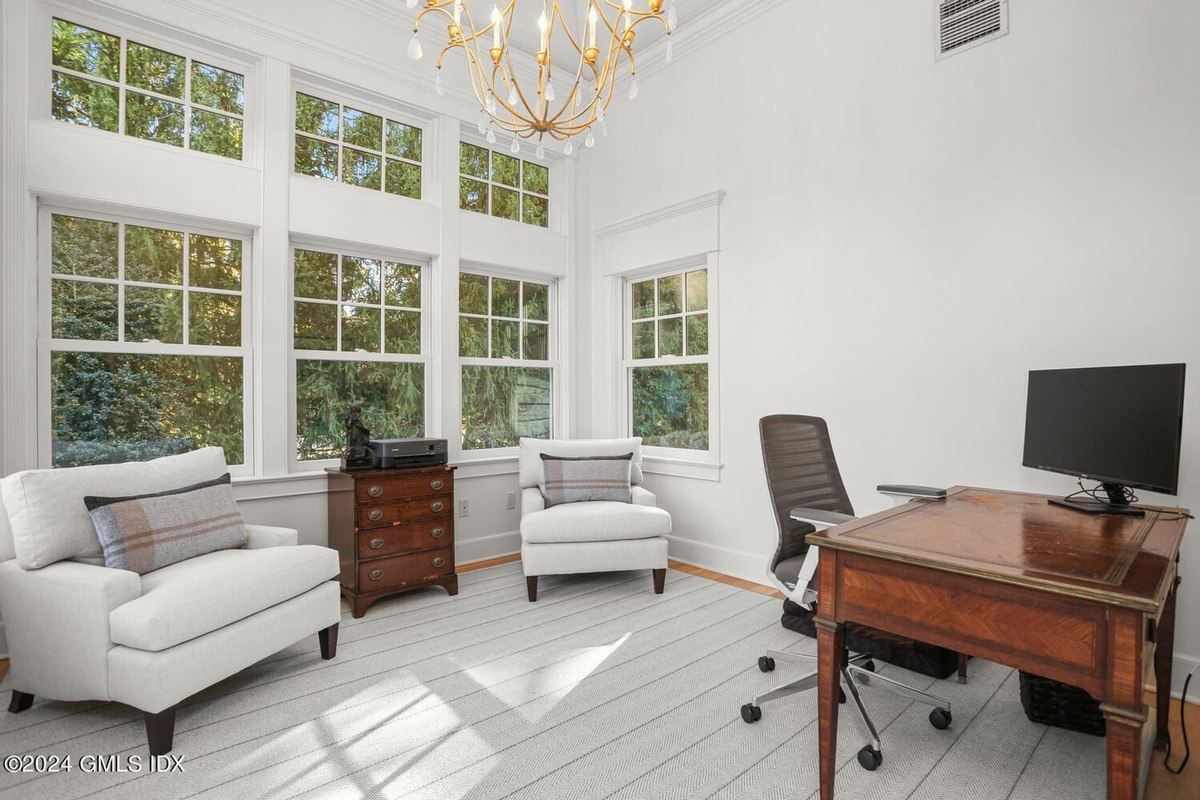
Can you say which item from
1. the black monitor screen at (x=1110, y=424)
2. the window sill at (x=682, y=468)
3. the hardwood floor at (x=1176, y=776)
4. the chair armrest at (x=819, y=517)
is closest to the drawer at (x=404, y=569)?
the hardwood floor at (x=1176, y=776)

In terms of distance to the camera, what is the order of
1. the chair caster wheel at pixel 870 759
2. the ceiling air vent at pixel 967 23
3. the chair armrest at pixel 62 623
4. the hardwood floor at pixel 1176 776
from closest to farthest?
the hardwood floor at pixel 1176 776, the chair caster wheel at pixel 870 759, the chair armrest at pixel 62 623, the ceiling air vent at pixel 967 23

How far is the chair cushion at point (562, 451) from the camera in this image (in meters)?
4.00

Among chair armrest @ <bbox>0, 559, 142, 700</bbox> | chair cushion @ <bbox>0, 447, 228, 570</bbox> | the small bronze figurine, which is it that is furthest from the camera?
the small bronze figurine

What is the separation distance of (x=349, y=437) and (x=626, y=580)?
1902 mm

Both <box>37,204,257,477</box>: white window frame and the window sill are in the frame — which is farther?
the window sill

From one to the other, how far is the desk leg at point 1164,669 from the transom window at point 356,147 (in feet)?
14.4

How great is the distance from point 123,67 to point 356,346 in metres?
1.81

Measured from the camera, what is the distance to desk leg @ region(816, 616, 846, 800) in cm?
169

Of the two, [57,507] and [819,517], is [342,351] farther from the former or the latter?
[819,517]

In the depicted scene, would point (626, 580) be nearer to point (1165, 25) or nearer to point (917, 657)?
point (917, 657)

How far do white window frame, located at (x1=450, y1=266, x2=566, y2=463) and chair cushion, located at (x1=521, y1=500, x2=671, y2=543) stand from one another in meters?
0.99

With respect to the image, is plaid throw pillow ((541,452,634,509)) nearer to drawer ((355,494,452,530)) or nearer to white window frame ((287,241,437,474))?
drawer ((355,494,452,530))

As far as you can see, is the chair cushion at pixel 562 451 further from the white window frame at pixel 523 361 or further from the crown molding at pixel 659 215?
the crown molding at pixel 659 215

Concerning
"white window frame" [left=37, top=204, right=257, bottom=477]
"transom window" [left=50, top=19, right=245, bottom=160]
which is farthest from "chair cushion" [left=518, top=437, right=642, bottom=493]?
"transom window" [left=50, top=19, right=245, bottom=160]
